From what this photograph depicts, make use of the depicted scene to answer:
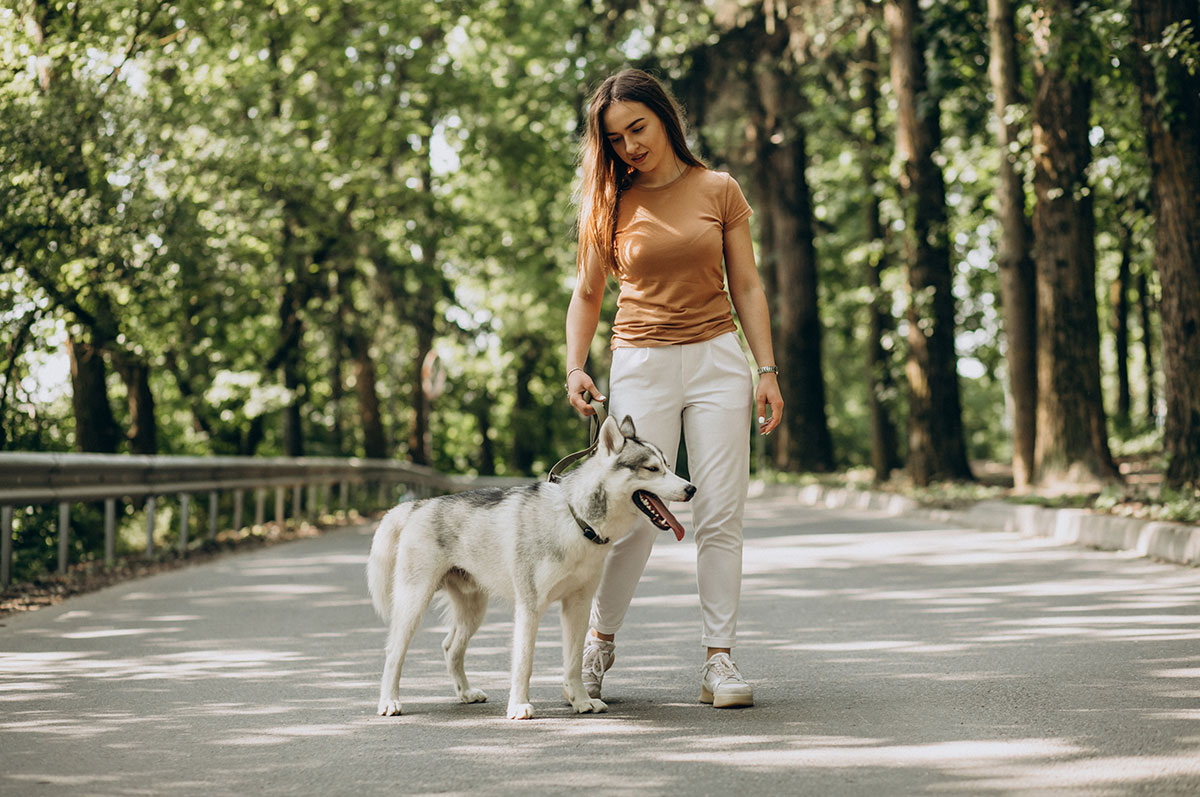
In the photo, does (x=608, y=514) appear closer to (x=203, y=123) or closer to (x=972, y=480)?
(x=203, y=123)

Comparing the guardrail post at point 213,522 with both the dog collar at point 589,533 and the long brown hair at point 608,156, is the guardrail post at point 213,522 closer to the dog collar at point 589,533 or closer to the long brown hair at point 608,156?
the long brown hair at point 608,156

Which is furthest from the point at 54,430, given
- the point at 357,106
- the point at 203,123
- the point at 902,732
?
the point at 902,732

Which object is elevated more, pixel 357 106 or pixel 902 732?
pixel 357 106

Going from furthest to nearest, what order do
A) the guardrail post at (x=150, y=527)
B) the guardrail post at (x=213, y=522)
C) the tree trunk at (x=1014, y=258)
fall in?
1. the tree trunk at (x=1014, y=258)
2. the guardrail post at (x=213, y=522)
3. the guardrail post at (x=150, y=527)

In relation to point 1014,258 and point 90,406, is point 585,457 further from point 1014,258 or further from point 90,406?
point 90,406

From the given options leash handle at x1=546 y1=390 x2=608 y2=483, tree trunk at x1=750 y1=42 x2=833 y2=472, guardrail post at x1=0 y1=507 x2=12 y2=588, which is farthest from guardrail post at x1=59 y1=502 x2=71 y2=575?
tree trunk at x1=750 y1=42 x2=833 y2=472

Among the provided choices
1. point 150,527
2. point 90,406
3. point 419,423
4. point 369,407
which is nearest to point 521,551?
point 150,527

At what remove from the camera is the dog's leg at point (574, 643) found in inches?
219

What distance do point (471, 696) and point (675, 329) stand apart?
183cm

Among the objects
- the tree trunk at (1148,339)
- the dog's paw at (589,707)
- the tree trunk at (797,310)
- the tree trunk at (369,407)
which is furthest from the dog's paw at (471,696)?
the tree trunk at (1148,339)

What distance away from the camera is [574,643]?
18.4ft

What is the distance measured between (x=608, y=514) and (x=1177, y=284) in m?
8.55

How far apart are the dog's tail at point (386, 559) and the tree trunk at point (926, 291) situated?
15.1 m

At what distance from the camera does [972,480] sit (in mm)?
Answer: 20422
